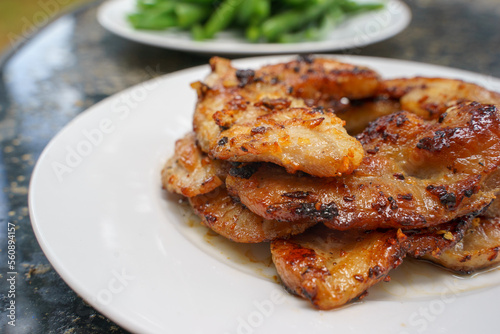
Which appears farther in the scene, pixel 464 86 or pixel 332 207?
pixel 464 86

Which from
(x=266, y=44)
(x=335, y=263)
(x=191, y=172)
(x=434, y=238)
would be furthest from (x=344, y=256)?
(x=266, y=44)

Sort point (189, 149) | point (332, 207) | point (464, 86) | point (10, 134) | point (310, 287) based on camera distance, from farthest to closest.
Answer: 1. point (10, 134)
2. point (464, 86)
3. point (189, 149)
4. point (332, 207)
5. point (310, 287)

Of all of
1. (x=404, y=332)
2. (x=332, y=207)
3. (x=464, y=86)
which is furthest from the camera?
(x=464, y=86)

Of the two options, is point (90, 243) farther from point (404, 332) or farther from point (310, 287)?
point (404, 332)

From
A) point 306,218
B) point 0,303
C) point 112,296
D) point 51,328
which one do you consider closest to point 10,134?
point 0,303

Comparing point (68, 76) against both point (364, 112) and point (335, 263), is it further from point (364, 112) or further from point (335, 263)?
point (335, 263)

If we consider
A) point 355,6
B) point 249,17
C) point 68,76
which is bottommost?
point 355,6

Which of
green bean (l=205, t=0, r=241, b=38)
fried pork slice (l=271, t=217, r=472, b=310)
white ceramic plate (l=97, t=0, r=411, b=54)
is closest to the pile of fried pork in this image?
fried pork slice (l=271, t=217, r=472, b=310)

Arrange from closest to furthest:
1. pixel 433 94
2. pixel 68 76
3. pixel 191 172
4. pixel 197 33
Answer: pixel 191 172 < pixel 433 94 < pixel 68 76 < pixel 197 33
